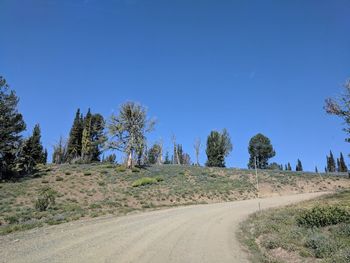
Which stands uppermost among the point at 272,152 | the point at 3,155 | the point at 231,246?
the point at 272,152

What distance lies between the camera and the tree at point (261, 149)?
96062 mm

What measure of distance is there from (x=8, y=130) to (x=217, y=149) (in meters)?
59.5

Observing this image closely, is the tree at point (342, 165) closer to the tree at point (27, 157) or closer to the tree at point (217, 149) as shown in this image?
the tree at point (217, 149)

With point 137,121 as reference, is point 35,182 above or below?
below

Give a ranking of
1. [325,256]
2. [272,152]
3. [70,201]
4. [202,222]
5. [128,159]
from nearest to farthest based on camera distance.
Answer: [325,256] → [202,222] → [70,201] → [128,159] → [272,152]

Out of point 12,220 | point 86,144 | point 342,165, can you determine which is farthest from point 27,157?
point 342,165

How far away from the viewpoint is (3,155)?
47.4 m

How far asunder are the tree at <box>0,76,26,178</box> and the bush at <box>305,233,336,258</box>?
42.7m

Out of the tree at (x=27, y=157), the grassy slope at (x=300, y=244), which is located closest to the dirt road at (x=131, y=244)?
the grassy slope at (x=300, y=244)

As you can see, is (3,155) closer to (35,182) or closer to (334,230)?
(35,182)

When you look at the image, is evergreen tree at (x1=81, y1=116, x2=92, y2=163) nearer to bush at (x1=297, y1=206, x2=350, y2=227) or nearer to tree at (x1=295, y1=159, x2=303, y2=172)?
bush at (x1=297, y1=206, x2=350, y2=227)

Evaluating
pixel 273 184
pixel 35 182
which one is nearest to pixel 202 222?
pixel 35 182

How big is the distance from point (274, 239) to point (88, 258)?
7.11 metres

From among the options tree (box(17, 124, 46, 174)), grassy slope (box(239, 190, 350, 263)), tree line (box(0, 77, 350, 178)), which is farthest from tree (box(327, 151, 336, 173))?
grassy slope (box(239, 190, 350, 263))
